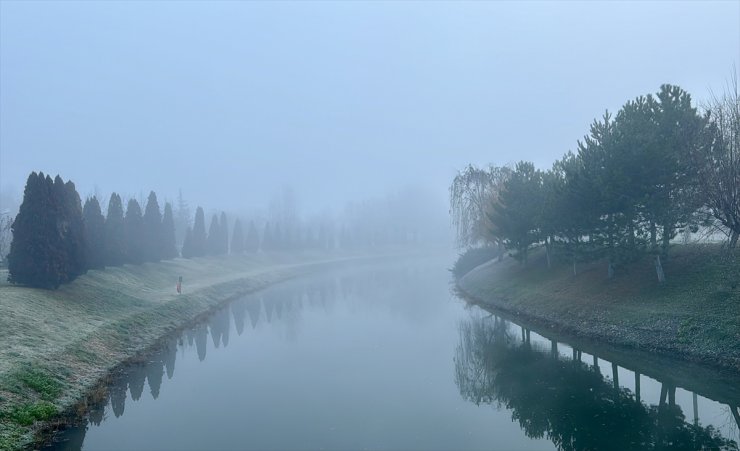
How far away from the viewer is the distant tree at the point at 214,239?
73.7 m

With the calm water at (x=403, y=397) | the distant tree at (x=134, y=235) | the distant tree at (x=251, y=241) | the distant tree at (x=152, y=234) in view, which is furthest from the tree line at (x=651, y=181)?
the distant tree at (x=251, y=241)

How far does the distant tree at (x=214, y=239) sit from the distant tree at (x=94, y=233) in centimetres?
3127

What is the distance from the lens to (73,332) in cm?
2169

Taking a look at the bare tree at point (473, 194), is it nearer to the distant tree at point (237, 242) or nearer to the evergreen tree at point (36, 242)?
the evergreen tree at point (36, 242)

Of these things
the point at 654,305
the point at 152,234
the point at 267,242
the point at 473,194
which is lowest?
the point at 654,305

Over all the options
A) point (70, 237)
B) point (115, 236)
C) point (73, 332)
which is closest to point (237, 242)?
point (115, 236)

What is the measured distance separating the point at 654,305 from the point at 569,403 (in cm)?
1059

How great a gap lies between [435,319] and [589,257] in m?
10.8

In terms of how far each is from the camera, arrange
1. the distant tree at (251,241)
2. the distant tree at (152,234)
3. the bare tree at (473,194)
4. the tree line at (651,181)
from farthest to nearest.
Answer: the distant tree at (251,241)
the bare tree at (473,194)
the distant tree at (152,234)
the tree line at (651,181)

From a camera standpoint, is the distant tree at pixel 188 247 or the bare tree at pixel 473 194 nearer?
the bare tree at pixel 473 194

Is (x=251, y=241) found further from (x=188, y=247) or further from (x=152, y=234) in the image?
(x=152, y=234)

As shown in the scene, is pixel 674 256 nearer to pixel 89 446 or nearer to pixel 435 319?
pixel 435 319

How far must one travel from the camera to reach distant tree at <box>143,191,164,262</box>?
169ft

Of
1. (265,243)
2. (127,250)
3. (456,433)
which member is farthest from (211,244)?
(456,433)
